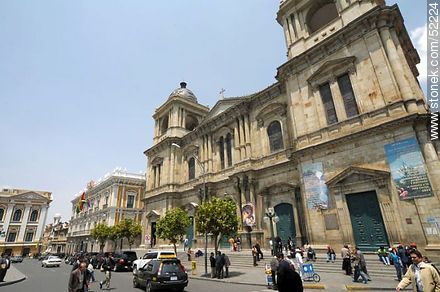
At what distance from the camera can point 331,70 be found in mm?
19141

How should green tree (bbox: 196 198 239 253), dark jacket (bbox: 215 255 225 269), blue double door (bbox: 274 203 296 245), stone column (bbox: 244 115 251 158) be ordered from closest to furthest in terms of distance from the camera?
dark jacket (bbox: 215 255 225 269) < green tree (bbox: 196 198 239 253) < blue double door (bbox: 274 203 296 245) < stone column (bbox: 244 115 251 158)

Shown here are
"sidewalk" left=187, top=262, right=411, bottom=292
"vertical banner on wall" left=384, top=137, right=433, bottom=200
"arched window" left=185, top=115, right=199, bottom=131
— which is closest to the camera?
"sidewalk" left=187, top=262, right=411, bottom=292

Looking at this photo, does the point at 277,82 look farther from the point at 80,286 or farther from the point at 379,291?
the point at 80,286

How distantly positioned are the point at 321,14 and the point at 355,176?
1682 cm

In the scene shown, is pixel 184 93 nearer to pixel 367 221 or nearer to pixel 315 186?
pixel 315 186

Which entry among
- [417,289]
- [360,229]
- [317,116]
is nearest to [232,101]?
[317,116]

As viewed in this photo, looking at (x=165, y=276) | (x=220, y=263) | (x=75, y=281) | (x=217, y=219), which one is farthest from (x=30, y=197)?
(x=75, y=281)

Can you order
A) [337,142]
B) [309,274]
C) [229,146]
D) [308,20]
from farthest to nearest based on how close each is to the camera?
[229,146] < [308,20] < [337,142] < [309,274]

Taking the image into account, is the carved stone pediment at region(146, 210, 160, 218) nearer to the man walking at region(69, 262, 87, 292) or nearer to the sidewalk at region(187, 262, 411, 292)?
the sidewalk at region(187, 262, 411, 292)

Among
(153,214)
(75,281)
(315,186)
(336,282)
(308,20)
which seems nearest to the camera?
(75,281)

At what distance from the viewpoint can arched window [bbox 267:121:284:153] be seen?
2367cm

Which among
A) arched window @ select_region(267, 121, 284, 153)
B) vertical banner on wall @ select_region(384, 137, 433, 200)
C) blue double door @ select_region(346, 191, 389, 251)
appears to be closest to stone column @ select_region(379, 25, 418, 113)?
vertical banner on wall @ select_region(384, 137, 433, 200)

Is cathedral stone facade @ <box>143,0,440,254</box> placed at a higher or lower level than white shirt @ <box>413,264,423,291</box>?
higher

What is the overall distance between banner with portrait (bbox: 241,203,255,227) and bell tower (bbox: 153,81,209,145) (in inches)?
637
